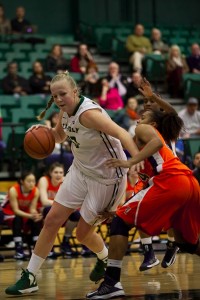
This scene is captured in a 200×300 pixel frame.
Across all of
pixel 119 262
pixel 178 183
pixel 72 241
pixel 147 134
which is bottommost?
pixel 72 241

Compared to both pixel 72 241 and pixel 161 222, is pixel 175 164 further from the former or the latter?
pixel 72 241

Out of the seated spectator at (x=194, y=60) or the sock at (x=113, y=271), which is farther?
the seated spectator at (x=194, y=60)

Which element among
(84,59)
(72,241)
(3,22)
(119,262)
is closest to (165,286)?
(119,262)

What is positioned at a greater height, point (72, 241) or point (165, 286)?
point (165, 286)

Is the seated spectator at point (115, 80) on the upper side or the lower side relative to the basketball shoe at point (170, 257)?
upper

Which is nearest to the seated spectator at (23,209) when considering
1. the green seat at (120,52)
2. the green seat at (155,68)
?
the green seat at (155,68)

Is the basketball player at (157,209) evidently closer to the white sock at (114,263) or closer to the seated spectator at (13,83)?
the white sock at (114,263)

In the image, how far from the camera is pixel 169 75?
55.4 feet

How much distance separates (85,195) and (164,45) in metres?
11.5

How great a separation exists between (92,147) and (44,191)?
14.6ft

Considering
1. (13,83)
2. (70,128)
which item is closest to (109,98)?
(13,83)

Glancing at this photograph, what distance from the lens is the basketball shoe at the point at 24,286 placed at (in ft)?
22.7

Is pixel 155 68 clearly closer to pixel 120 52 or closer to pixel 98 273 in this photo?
pixel 120 52

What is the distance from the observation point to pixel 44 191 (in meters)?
11.4
